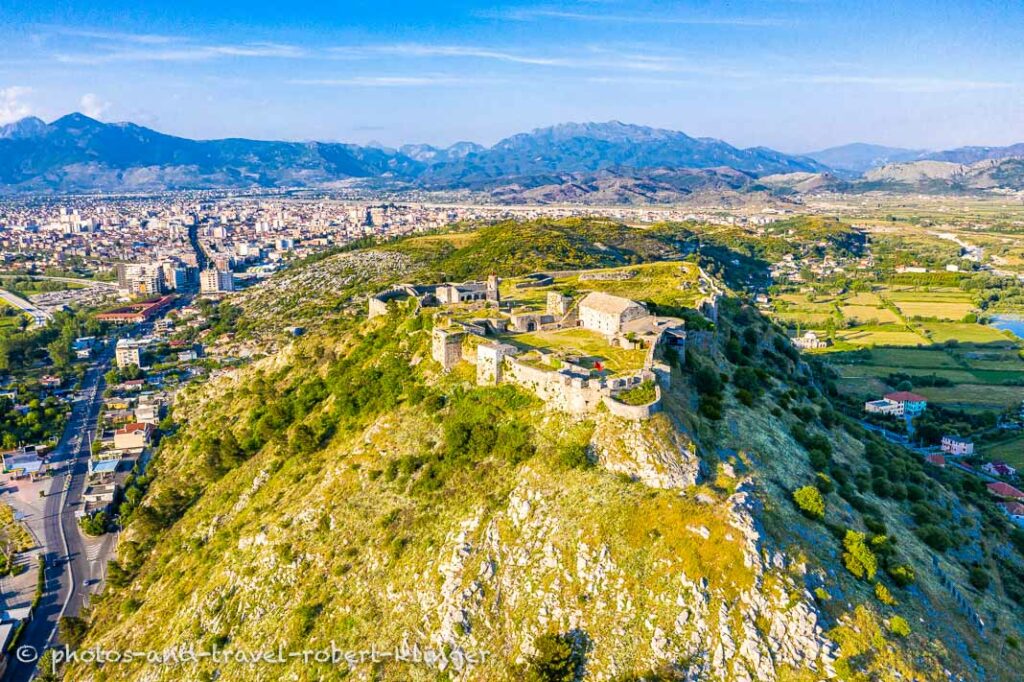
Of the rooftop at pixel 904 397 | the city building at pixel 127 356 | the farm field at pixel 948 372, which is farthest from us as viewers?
the city building at pixel 127 356

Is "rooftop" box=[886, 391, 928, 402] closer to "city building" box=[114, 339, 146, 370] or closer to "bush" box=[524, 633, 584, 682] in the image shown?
"bush" box=[524, 633, 584, 682]

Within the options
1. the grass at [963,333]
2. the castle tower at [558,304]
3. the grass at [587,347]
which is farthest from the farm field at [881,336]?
the grass at [587,347]

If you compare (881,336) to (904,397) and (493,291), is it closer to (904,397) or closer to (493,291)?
(904,397)

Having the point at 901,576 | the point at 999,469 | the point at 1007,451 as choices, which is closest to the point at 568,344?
the point at 901,576

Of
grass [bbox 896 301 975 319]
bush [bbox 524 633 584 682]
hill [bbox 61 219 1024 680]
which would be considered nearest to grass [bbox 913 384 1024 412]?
hill [bbox 61 219 1024 680]

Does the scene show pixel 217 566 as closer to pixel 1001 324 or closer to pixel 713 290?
pixel 713 290

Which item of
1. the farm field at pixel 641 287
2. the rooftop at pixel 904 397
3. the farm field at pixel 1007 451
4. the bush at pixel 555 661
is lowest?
the farm field at pixel 1007 451

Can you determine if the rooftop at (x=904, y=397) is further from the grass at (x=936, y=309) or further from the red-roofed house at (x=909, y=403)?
the grass at (x=936, y=309)

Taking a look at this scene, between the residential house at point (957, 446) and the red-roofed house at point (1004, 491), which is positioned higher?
the red-roofed house at point (1004, 491)
